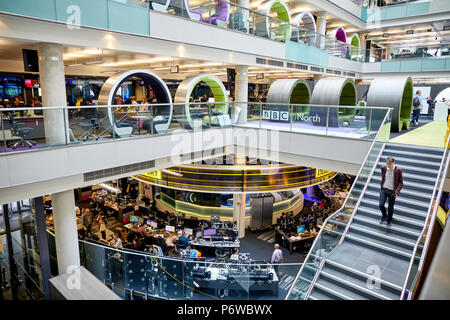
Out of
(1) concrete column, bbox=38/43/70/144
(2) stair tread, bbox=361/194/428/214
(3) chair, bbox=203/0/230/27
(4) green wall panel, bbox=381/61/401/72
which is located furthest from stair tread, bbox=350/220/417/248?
(4) green wall panel, bbox=381/61/401/72

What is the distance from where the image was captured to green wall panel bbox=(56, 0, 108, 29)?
7.48 meters

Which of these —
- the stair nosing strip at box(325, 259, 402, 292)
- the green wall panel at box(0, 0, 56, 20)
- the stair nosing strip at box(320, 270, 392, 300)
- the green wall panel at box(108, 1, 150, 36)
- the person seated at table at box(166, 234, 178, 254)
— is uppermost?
the green wall panel at box(108, 1, 150, 36)

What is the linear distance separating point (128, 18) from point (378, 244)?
28.8 feet

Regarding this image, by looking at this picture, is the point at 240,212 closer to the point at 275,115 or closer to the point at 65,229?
the point at 275,115

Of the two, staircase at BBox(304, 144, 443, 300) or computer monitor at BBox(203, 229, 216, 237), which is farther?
computer monitor at BBox(203, 229, 216, 237)

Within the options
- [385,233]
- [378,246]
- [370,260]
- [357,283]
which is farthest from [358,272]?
[385,233]

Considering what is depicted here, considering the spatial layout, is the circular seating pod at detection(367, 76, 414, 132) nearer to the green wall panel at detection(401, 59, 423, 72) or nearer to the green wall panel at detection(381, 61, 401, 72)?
the green wall panel at detection(401, 59, 423, 72)

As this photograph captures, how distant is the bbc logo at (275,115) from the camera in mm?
11127

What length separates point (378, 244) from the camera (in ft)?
23.0

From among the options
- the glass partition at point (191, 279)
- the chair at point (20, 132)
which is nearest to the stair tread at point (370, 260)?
the glass partition at point (191, 279)

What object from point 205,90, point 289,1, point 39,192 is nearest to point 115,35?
point 39,192

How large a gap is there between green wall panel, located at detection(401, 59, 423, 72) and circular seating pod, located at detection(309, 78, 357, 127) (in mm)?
9596

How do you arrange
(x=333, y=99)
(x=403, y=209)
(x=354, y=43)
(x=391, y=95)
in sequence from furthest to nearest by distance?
(x=354, y=43) → (x=333, y=99) → (x=391, y=95) → (x=403, y=209)
